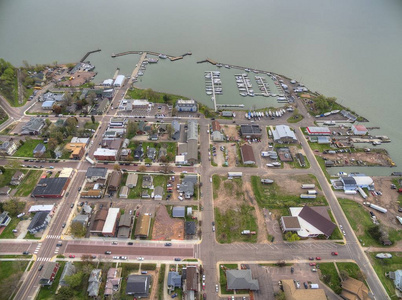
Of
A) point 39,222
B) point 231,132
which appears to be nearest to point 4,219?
point 39,222

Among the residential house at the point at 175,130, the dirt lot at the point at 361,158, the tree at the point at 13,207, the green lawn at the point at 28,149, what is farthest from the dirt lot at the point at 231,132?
the tree at the point at 13,207

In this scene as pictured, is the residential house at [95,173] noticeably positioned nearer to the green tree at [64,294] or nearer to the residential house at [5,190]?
the residential house at [5,190]

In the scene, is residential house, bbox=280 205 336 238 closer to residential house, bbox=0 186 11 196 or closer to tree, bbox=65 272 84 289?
tree, bbox=65 272 84 289

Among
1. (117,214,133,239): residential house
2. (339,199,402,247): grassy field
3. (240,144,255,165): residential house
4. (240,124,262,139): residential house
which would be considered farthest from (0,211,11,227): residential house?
(339,199,402,247): grassy field

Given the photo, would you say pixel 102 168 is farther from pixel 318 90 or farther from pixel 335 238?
pixel 318 90

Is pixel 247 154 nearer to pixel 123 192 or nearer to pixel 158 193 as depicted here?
pixel 158 193
